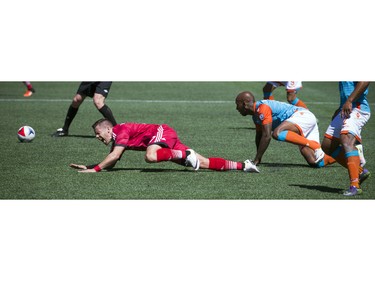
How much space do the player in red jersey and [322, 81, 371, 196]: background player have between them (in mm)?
1566

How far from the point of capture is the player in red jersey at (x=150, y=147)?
10.2 metres

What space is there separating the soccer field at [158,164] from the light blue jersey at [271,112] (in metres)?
0.65

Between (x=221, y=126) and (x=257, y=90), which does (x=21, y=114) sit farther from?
(x=257, y=90)

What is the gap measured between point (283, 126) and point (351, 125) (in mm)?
2269

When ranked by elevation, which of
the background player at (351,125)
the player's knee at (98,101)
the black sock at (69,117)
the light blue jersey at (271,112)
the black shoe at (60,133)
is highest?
the background player at (351,125)

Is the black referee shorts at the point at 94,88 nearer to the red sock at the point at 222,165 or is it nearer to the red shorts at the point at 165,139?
the red shorts at the point at 165,139

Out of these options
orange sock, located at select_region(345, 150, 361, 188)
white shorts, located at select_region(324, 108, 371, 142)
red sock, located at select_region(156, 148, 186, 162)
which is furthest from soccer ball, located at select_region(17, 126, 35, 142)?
orange sock, located at select_region(345, 150, 361, 188)

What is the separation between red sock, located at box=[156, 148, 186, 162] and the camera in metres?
10.2

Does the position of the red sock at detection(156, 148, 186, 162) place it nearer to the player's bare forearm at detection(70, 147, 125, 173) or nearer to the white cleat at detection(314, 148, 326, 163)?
the player's bare forearm at detection(70, 147, 125, 173)

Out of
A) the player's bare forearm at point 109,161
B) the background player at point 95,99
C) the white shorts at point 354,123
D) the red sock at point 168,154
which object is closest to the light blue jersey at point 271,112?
the red sock at point 168,154

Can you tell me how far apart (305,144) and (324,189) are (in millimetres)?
1829

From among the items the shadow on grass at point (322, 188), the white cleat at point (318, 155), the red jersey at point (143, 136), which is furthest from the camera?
the white cleat at point (318, 155)

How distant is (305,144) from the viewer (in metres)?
11.2
